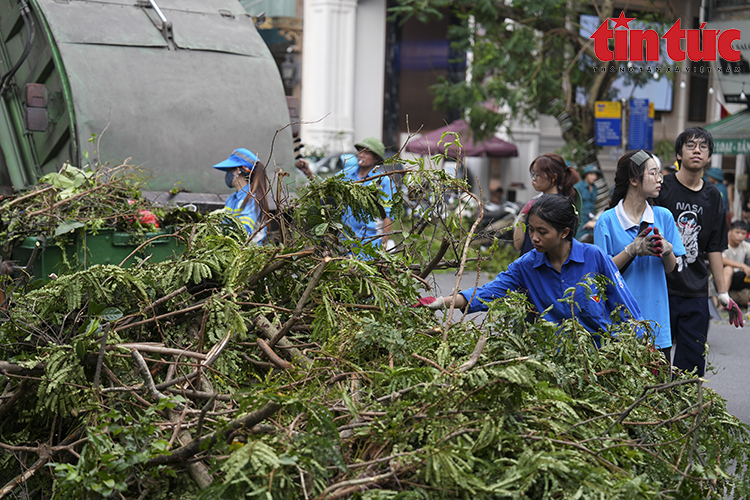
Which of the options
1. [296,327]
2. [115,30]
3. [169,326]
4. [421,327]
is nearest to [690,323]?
[421,327]

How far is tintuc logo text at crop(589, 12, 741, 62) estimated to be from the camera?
13.5 m

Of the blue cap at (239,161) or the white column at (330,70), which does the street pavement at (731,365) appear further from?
the white column at (330,70)

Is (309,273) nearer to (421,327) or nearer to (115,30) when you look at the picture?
(421,327)

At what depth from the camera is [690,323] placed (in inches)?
188

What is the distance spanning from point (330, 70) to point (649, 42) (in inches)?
375

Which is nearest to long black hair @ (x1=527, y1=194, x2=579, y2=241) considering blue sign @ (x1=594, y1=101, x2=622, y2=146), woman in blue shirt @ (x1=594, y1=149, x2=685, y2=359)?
woman in blue shirt @ (x1=594, y1=149, x2=685, y2=359)

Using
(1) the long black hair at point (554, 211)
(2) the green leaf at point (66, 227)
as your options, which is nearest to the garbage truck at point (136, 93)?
(2) the green leaf at point (66, 227)

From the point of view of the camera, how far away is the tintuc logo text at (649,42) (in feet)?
44.3

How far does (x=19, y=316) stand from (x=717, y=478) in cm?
256

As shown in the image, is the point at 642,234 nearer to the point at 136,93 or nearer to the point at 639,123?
the point at 136,93

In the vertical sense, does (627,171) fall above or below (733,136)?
below

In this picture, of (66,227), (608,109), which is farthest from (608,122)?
(66,227)

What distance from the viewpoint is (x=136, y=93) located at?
643 centimetres

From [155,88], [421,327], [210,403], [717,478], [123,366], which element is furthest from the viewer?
[155,88]
